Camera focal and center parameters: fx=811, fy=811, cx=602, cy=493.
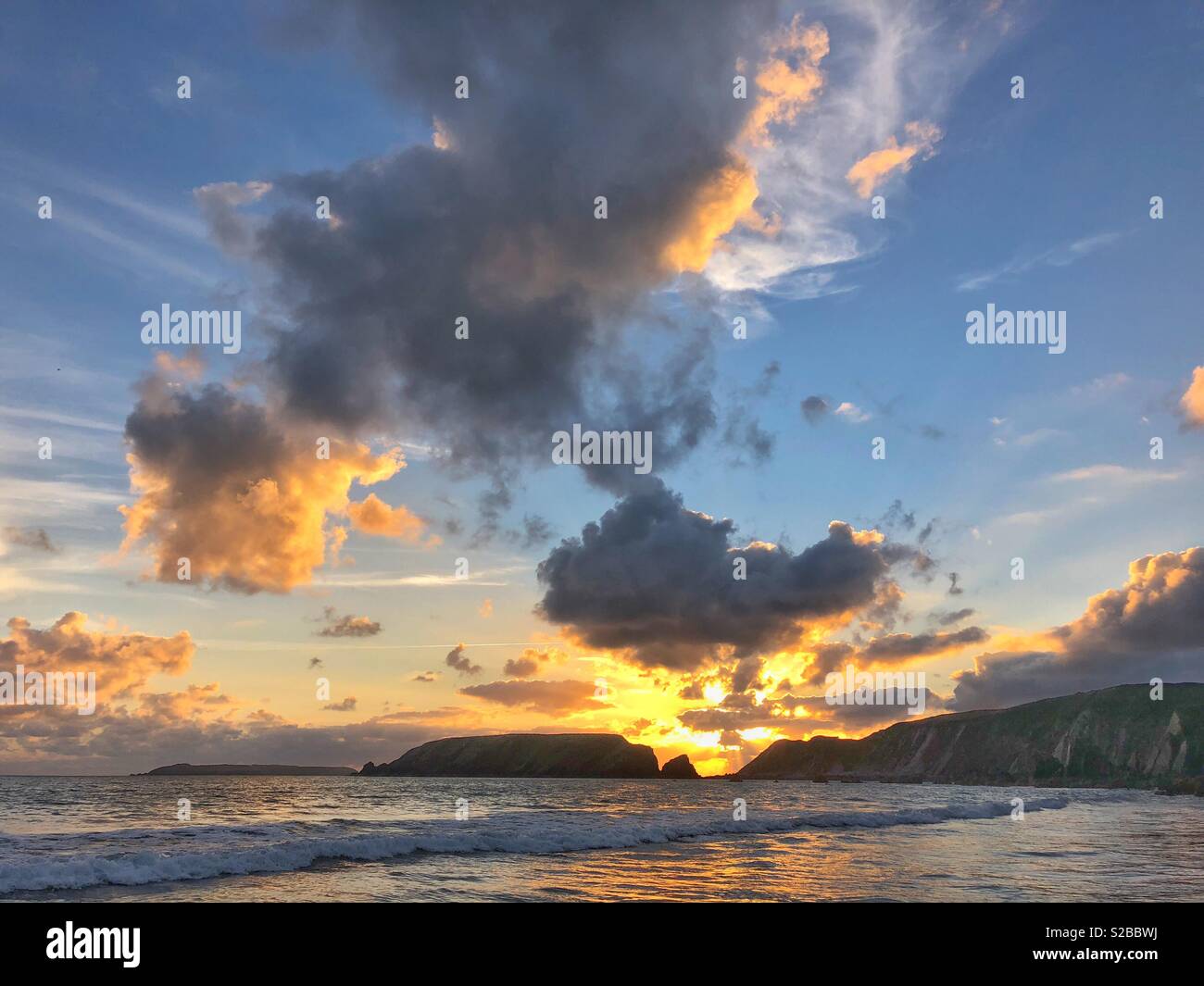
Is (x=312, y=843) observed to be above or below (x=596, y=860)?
above

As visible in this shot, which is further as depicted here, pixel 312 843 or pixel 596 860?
pixel 312 843

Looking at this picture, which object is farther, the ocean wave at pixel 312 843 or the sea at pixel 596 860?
the ocean wave at pixel 312 843

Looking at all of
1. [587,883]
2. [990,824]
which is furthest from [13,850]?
[990,824]

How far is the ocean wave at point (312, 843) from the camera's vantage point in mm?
29062

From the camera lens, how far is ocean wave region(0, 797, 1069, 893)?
29.1 m

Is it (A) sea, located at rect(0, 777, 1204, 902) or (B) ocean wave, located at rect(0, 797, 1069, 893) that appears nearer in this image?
(A) sea, located at rect(0, 777, 1204, 902)

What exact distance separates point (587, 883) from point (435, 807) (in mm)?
62890

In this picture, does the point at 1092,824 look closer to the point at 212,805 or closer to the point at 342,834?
the point at 342,834

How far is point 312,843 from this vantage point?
124 feet
